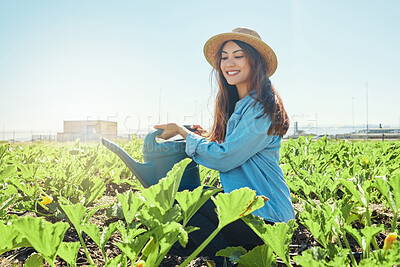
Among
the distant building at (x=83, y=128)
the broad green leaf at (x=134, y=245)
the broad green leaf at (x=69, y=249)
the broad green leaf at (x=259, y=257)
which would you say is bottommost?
the distant building at (x=83, y=128)

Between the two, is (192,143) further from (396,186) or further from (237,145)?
(396,186)

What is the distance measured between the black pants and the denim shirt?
13cm

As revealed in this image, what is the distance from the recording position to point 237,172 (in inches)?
66.9

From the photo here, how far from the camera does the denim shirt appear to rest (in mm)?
1584

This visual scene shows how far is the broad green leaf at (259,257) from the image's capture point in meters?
0.98

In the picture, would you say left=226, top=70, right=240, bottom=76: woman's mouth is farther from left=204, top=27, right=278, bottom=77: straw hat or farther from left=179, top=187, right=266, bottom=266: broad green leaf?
left=179, top=187, right=266, bottom=266: broad green leaf

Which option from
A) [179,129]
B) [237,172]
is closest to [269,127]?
[237,172]

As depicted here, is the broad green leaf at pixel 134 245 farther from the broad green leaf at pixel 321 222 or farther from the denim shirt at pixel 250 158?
the denim shirt at pixel 250 158

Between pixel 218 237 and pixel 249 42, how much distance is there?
4.10 ft

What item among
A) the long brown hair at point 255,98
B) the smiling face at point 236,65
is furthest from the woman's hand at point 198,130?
the smiling face at point 236,65

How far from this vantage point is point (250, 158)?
1690 millimetres

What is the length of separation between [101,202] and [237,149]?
4.85 ft

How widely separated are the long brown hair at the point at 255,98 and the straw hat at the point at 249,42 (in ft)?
0.10

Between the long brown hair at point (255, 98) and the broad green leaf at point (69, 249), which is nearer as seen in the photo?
the broad green leaf at point (69, 249)
